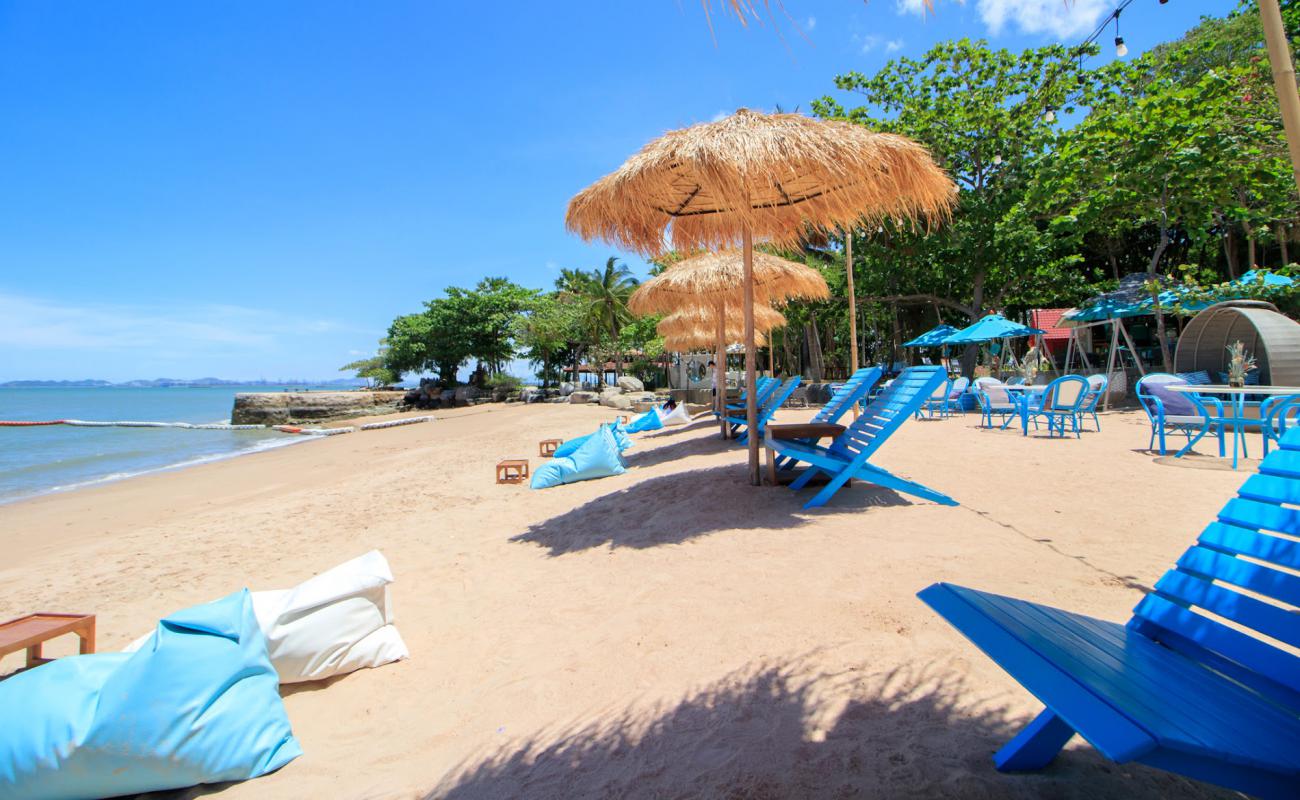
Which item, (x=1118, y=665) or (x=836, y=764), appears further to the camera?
(x=836, y=764)

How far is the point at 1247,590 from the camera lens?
58.2 inches

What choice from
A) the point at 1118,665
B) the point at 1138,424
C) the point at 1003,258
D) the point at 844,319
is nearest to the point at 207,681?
the point at 1118,665

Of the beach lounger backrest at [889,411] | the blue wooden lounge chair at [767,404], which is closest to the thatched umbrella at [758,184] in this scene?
the beach lounger backrest at [889,411]

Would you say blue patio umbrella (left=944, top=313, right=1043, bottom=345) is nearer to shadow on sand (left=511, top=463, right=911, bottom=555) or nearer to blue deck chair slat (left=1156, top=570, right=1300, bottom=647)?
shadow on sand (left=511, top=463, right=911, bottom=555)

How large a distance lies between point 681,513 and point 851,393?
199 cm

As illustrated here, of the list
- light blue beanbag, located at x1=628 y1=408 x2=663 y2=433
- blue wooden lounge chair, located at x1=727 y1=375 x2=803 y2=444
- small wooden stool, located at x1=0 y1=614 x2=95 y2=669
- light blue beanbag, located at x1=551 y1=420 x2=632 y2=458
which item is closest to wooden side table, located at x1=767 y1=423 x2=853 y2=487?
blue wooden lounge chair, located at x1=727 y1=375 x2=803 y2=444

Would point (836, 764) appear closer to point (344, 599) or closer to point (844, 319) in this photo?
point (344, 599)

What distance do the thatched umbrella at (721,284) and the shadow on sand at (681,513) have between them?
361 cm

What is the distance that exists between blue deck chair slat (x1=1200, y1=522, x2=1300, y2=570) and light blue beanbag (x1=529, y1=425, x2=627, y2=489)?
232 inches

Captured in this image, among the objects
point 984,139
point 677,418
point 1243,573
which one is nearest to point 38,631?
point 1243,573

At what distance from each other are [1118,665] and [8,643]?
3.80m

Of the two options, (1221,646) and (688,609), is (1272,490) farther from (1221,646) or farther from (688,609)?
(688,609)

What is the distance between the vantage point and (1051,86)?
1556 cm

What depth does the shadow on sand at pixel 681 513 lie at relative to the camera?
429 cm
